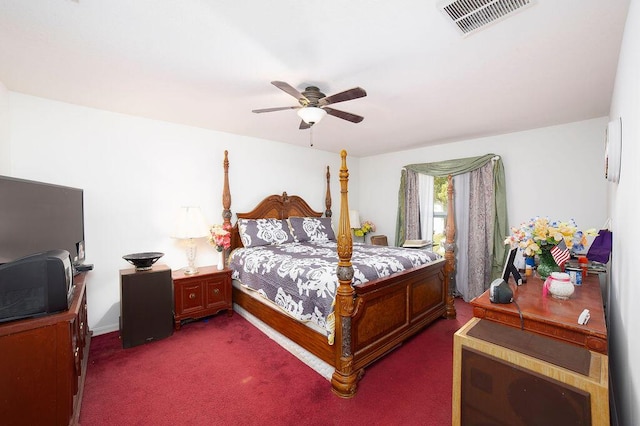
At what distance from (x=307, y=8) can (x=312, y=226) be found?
3212mm

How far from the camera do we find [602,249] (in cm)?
190

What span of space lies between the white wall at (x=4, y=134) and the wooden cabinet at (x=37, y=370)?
1.81m

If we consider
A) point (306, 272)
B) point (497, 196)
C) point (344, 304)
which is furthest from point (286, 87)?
point (497, 196)

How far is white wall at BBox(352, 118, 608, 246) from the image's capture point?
→ 3201mm

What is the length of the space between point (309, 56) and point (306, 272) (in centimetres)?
168

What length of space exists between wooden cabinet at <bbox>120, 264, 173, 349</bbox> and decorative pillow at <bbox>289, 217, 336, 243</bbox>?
1.82m

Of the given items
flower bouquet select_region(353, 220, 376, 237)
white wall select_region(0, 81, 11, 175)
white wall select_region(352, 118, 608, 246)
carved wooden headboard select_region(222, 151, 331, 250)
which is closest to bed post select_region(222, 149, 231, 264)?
carved wooden headboard select_region(222, 151, 331, 250)

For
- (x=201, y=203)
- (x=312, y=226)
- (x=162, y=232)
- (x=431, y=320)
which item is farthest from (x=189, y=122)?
(x=431, y=320)

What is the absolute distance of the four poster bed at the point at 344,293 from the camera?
6.92ft

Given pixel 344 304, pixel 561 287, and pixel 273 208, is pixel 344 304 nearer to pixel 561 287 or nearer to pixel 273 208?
pixel 561 287

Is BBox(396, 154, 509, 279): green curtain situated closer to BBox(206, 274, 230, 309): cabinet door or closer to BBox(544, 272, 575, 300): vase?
BBox(544, 272, 575, 300): vase

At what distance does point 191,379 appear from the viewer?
221 cm

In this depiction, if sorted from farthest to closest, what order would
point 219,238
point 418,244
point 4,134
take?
point 418,244 < point 219,238 < point 4,134

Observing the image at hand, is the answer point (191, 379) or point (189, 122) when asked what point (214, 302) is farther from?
point (189, 122)
